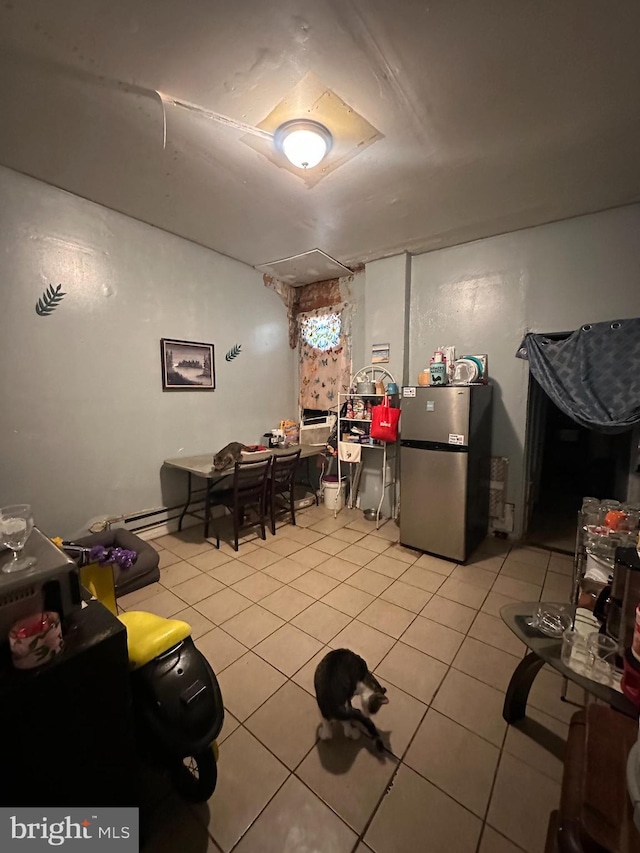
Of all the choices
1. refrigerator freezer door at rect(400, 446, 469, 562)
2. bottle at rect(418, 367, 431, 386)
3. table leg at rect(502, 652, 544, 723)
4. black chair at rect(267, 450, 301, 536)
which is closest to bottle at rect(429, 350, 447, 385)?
bottle at rect(418, 367, 431, 386)

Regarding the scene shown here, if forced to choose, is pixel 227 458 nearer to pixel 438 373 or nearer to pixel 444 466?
pixel 444 466

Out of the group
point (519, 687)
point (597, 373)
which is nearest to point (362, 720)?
point (519, 687)

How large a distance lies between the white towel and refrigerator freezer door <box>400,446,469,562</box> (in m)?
0.70

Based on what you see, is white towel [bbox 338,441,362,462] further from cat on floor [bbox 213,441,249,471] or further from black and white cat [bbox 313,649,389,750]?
black and white cat [bbox 313,649,389,750]

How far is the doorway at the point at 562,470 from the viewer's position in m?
3.09

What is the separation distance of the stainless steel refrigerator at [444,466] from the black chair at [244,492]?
1.30 m

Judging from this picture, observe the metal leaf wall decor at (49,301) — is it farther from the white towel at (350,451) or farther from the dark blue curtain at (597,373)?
the dark blue curtain at (597,373)

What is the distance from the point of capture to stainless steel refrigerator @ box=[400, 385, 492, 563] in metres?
2.61

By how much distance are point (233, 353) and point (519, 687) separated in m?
3.55

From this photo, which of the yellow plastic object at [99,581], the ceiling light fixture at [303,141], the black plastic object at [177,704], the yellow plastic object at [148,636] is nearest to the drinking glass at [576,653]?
the black plastic object at [177,704]

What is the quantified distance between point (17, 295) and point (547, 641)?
359 cm

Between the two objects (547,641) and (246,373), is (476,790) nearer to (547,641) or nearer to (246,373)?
(547,641)

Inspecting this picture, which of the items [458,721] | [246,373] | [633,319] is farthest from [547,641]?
[246,373]

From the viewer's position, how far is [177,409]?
3.27 meters
